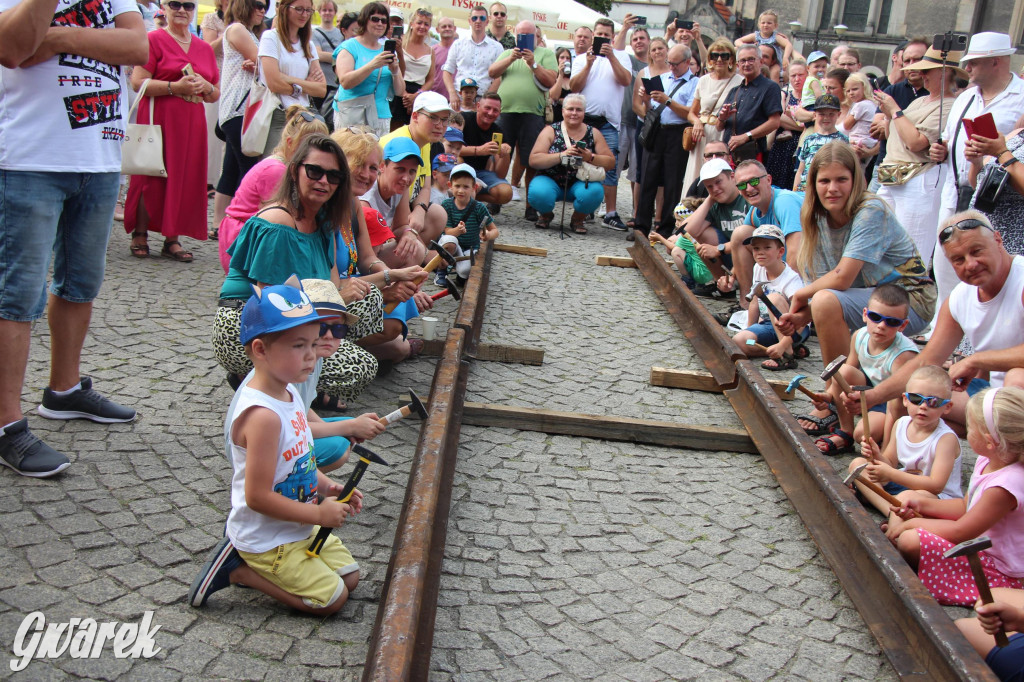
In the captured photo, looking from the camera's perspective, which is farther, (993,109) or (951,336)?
(993,109)

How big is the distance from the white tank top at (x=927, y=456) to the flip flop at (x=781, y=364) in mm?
1962

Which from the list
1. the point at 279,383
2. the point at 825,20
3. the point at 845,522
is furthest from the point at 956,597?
the point at 825,20

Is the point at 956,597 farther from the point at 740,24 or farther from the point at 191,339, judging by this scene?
the point at 740,24

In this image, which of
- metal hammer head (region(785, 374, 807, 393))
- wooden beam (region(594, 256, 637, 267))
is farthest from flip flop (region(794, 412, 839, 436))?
wooden beam (region(594, 256, 637, 267))

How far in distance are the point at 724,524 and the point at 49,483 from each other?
282cm

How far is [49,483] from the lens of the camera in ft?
11.6

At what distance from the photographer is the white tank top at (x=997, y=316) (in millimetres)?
4207

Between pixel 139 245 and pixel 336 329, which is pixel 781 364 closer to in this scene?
pixel 336 329

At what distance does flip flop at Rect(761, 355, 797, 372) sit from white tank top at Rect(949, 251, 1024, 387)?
1728mm

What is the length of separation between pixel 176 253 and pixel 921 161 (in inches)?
244

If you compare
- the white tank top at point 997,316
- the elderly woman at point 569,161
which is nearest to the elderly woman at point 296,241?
the white tank top at point 997,316

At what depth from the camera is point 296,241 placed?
4.05 metres

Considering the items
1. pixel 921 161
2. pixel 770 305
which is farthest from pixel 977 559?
pixel 921 161

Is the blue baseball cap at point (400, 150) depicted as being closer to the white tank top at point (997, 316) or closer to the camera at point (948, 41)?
the white tank top at point (997, 316)
